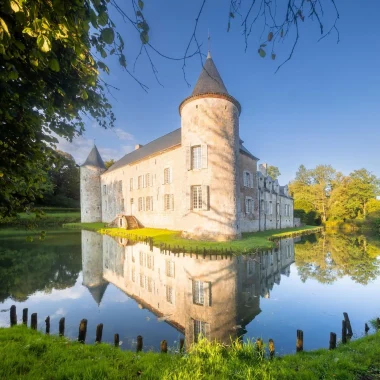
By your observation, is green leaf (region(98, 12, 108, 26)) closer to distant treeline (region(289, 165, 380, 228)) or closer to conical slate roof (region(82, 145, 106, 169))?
conical slate roof (region(82, 145, 106, 169))

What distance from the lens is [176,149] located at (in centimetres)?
2262

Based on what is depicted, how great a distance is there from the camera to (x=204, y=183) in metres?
17.0

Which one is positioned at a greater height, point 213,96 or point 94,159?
point 213,96

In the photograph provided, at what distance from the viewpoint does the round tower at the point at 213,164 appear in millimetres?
16688

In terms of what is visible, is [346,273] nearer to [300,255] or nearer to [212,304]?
[300,255]

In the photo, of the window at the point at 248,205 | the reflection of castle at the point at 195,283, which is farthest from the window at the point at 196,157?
the window at the point at 248,205

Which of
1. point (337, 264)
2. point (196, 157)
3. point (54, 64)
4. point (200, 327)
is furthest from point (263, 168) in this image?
point (54, 64)

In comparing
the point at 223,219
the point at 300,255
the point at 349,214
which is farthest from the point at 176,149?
the point at 349,214

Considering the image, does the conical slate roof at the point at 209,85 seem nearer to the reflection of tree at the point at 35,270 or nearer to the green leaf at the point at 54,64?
the reflection of tree at the point at 35,270

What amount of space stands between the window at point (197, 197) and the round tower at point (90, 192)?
2819 cm

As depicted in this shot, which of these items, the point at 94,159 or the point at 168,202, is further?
the point at 94,159

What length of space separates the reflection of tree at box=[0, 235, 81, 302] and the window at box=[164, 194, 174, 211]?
9543 millimetres

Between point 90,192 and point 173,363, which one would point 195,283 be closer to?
point 173,363

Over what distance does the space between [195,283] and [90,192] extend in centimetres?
3623
